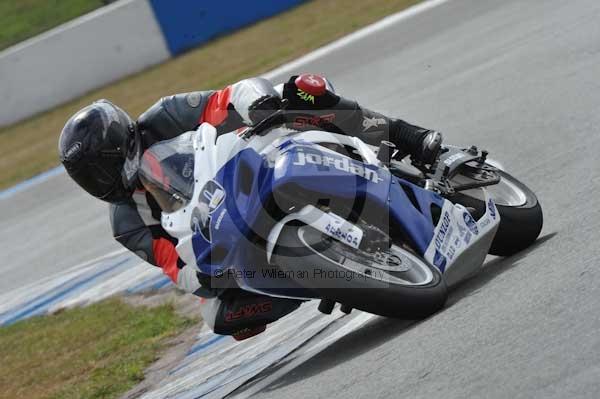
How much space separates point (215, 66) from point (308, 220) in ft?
39.6

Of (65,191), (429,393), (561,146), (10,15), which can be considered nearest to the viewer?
(429,393)

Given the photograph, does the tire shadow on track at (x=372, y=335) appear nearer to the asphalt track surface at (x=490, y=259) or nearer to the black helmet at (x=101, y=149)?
the asphalt track surface at (x=490, y=259)

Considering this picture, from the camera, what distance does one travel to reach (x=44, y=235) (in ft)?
36.2

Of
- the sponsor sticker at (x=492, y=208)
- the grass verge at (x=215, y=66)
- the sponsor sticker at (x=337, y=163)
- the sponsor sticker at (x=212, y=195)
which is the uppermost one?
the sponsor sticker at (x=212, y=195)

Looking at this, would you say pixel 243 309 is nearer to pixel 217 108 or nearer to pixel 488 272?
pixel 217 108

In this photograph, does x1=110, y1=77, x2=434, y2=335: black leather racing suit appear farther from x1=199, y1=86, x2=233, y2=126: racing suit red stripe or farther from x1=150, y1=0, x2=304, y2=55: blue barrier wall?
x1=150, y1=0, x2=304, y2=55: blue barrier wall

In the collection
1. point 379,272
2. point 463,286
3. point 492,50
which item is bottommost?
point 492,50

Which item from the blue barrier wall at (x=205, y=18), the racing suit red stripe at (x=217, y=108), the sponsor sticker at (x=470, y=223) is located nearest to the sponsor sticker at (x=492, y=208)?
the sponsor sticker at (x=470, y=223)

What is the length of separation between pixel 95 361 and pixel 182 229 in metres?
2.98

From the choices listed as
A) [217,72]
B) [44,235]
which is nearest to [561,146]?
[44,235]

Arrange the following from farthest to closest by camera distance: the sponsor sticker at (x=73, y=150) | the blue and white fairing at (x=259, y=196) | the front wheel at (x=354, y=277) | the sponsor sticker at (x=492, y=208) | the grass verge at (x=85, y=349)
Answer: the grass verge at (x=85, y=349) → the sponsor sticker at (x=492, y=208) → the sponsor sticker at (x=73, y=150) → the blue and white fairing at (x=259, y=196) → the front wheel at (x=354, y=277)

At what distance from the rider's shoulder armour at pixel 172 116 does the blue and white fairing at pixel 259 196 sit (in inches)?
20.0

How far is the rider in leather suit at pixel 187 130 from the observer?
493cm

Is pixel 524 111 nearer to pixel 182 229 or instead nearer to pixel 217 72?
pixel 182 229
